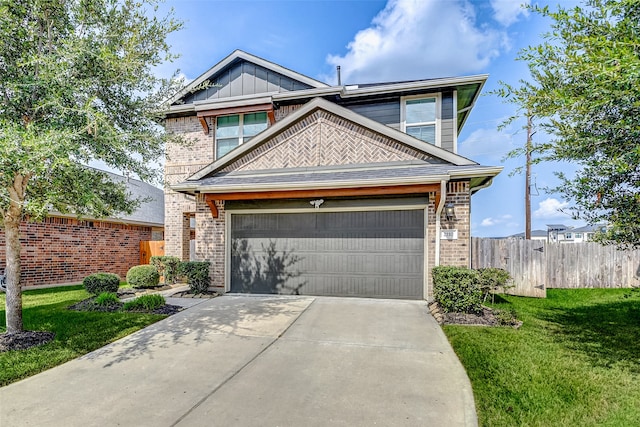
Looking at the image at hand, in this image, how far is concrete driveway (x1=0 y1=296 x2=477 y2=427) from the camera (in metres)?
3.05

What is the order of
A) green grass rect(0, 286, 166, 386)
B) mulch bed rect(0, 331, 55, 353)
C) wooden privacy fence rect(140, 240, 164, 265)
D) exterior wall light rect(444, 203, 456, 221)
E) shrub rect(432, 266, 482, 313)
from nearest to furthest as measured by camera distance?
1. green grass rect(0, 286, 166, 386)
2. mulch bed rect(0, 331, 55, 353)
3. shrub rect(432, 266, 482, 313)
4. exterior wall light rect(444, 203, 456, 221)
5. wooden privacy fence rect(140, 240, 164, 265)

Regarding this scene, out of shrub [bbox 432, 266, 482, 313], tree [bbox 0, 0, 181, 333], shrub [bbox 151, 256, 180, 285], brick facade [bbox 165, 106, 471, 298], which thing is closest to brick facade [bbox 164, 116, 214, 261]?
shrub [bbox 151, 256, 180, 285]

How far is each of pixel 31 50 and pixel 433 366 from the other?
7.51m

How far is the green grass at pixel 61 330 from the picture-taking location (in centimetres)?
418

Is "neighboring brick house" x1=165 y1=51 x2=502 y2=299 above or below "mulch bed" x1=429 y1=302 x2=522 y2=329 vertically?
above

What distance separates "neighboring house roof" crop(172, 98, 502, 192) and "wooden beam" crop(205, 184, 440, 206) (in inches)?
9.4

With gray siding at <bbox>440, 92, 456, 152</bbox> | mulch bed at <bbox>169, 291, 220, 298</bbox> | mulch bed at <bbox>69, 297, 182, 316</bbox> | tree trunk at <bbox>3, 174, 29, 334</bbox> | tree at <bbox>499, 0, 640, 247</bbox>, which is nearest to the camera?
tree at <bbox>499, 0, 640, 247</bbox>

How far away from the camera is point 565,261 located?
10141 mm


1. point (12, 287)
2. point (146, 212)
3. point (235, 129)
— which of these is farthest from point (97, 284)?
point (146, 212)

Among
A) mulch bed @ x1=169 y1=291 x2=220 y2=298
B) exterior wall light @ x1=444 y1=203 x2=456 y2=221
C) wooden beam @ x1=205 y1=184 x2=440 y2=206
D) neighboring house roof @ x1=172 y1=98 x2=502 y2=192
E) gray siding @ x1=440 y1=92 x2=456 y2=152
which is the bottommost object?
mulch bed @ x1=169 y1=291 x2=220 y2=298

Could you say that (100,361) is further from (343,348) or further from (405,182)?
(405,182)

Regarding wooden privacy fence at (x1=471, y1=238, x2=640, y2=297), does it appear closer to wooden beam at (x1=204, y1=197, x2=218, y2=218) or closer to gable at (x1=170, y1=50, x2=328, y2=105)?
wooden beam at (x1=204, y1=197, x2=218, y2=218)

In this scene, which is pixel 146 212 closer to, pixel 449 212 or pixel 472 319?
pixel 449 212

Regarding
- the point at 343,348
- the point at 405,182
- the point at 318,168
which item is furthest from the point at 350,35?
the point at 343,348
